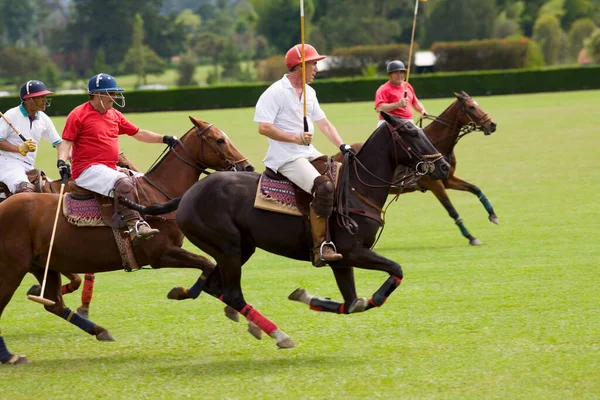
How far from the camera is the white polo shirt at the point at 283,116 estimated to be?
8.69m

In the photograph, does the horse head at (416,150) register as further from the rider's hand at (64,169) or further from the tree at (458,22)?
the tree at (458,22)

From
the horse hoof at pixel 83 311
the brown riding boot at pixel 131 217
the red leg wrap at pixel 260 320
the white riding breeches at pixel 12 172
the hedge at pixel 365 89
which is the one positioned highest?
the brown riding boot at pixel 131 217

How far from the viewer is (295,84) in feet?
29.0

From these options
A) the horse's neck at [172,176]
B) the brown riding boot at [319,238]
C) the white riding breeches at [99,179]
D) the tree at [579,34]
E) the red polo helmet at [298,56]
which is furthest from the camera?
the tree at [579,34]

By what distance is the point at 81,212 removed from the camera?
920cm

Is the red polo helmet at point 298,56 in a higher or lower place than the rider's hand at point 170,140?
higher

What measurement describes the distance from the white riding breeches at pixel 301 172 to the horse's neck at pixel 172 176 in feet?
4.83

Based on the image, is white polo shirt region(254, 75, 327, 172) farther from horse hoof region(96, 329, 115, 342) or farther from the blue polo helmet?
horse hoof region(96, 329, 115, 342)

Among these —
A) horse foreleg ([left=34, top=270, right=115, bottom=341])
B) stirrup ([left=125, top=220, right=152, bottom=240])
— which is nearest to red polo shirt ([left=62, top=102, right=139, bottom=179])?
stirrup ([left=125, top=220, right=152, bottom=240])

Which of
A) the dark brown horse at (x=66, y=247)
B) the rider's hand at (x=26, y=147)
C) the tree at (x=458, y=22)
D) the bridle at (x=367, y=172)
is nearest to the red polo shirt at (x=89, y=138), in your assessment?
the dark brown horse at (x=66, y=247)

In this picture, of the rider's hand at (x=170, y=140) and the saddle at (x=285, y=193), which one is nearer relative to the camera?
the saddle at (x=285, y=193)

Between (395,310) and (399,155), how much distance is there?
209 centimetres

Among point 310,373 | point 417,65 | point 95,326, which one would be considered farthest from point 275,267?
point 417,65

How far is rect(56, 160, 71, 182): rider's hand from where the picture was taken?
31.8 ft
